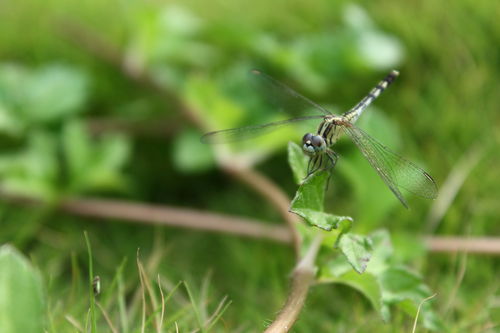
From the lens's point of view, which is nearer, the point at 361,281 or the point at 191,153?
the point at 361,281

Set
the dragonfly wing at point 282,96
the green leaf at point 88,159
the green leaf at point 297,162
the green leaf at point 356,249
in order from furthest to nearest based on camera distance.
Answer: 1. the green leaf at point 88,159
2. the dragonfly wing at point 282,96
3. the green leaf at point 297,162
4. the green leaf at point 356,249

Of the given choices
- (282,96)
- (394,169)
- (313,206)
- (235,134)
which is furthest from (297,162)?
(282,96)

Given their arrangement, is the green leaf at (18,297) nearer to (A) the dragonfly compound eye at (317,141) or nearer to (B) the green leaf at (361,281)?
(B) the green leaf at (361,281)

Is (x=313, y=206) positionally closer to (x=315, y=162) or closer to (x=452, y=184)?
(x=315, y=162)

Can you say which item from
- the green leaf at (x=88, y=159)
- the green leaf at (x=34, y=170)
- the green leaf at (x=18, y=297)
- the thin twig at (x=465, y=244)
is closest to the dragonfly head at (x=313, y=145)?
the thin twig at (x=465, y=244)

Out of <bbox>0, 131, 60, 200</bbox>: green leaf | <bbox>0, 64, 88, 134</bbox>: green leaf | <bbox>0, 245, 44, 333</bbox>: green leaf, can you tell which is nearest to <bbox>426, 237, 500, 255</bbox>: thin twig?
<bbox>0, 245, 44, 333</bbox>: green leaf

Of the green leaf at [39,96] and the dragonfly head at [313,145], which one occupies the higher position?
the dragonfly head at [313,145]
